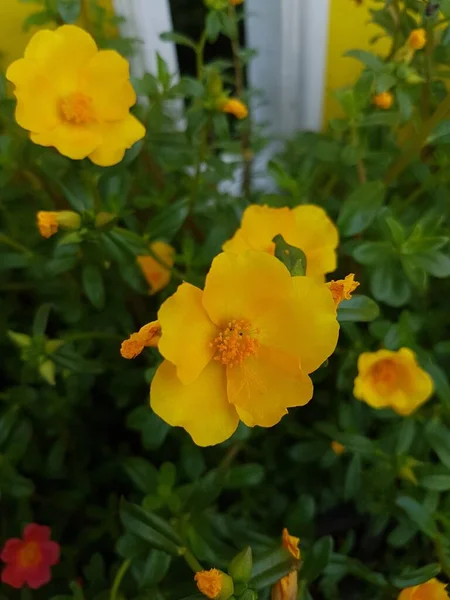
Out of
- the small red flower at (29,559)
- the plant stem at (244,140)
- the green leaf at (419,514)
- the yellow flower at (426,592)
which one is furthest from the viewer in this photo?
the plant stem at (244,140)

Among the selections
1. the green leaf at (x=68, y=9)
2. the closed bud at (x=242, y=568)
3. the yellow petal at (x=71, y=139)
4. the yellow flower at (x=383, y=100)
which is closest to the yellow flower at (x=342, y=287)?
the closed bud at (x=242, y=568)

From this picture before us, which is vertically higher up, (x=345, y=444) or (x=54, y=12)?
(x=54, y=12)

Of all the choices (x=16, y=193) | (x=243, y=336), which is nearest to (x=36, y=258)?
(x=16, y=193)

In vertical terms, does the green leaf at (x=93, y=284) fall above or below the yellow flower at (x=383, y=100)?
below

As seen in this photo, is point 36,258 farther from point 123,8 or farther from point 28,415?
point 123,8

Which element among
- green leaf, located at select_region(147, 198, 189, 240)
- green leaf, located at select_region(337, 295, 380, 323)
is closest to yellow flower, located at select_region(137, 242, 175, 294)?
green leaf, located at select_region(147, 198, 189, 240)

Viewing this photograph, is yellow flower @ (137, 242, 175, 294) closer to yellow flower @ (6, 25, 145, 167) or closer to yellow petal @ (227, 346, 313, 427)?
yellow flower @ (6, 25, 145, 167)

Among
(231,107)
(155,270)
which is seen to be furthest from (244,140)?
(155,270)

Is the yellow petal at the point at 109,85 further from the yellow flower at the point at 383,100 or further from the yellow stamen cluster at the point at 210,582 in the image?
the yellow stamen cluster at the point at 210,582
